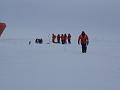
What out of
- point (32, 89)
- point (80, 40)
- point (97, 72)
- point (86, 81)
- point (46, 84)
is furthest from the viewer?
point (80, 40)

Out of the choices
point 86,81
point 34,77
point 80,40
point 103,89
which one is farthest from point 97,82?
point 80,40

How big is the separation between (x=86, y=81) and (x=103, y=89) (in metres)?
1.03

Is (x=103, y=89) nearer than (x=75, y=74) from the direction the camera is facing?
Yes

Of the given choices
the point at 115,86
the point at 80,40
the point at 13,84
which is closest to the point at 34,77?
the point at 13,84

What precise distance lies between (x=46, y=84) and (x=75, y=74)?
6.05 feet

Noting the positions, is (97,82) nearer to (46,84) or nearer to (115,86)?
(115,86)

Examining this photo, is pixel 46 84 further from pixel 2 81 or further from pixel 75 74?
pixel 75 74

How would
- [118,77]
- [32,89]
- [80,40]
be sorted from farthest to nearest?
[80,40], [118,77], [32,89]

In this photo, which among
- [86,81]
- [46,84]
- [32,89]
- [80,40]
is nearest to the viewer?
[32,89]

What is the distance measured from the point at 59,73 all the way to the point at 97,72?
3.56 feet

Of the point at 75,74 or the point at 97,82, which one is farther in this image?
the point at 75,74

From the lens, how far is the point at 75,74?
33.3 feet

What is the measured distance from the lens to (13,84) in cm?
830

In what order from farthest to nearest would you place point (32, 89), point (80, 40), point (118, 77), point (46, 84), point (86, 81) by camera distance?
point (80, 40) < point (118, 77) < point (86, 81) < point (46, 84) < point (32, 89)
